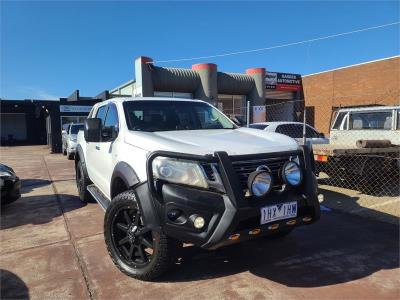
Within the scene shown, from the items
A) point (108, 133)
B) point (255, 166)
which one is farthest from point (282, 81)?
point (255, 166)

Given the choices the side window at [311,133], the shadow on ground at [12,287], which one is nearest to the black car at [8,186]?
the shadow on ground at [12,287]

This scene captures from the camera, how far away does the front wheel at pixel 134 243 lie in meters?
3.21

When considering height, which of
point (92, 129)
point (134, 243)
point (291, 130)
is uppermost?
point (92, 129)

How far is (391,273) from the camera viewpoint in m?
3.63

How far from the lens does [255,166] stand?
326 centimetres

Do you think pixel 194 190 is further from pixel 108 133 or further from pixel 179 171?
pixel 108 133

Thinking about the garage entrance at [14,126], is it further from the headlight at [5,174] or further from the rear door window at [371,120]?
the rear door window at [371,120]

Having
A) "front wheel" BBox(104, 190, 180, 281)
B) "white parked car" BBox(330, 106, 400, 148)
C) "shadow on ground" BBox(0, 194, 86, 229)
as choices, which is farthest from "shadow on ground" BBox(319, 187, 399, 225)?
"shadow on ground" BBox(0, 194, 86, 229)

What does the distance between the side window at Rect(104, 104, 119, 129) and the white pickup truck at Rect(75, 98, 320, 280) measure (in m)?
0.28

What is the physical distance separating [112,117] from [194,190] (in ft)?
7.21

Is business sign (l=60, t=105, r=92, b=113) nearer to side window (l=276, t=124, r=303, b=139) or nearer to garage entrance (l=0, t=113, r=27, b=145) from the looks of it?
garage entrance (l=0, t=113, r=27, b=145)

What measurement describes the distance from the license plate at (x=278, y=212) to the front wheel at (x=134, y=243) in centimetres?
86

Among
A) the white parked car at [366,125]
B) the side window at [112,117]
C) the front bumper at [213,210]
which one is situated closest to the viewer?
the front bumper at [213,210]

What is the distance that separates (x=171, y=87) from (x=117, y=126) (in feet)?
58.6
